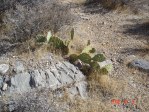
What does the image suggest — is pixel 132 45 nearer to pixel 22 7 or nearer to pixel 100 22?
pixel 100 22

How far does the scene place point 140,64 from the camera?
7152 mm

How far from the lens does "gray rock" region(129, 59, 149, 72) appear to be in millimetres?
7024

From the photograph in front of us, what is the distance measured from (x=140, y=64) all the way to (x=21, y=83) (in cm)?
267

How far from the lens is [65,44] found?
23.3 feet

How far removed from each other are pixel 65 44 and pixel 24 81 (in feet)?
4.45

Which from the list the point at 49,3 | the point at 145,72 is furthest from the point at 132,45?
the point at 49,3

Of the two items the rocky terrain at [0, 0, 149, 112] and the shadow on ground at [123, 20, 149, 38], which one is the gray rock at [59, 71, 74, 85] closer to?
the rocky terrain at [0, 0, 149, 112]

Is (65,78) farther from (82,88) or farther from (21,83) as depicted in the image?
(21,83)

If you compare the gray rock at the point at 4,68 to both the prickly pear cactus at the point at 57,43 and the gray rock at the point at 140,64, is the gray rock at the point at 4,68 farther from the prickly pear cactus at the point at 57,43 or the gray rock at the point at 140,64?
the gray rock at the point at 140,64

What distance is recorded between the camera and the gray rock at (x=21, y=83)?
616 cm

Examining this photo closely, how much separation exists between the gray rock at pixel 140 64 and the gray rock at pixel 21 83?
7.69ft

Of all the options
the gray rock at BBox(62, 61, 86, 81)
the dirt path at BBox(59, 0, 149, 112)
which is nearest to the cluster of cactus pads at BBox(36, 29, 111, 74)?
the gray rock at BBox(62, 61, 86, 81)

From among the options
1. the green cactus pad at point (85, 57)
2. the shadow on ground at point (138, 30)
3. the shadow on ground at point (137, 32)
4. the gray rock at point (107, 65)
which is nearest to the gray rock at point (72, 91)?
the green cactus pad at point (85, 57)

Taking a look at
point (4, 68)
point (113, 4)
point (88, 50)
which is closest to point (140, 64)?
point (88, 50)
